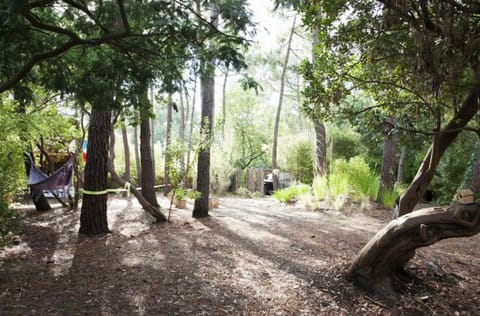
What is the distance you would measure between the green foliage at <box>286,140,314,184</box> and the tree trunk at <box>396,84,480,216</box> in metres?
7.01

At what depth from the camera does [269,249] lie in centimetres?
330

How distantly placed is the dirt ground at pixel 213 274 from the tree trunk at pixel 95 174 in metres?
0.20

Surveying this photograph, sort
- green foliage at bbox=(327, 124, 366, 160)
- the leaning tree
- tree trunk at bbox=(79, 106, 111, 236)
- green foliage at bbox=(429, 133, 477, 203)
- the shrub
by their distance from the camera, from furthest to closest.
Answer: green foliage at bbox=(327, 124, 366, 160) < green foliage at bbox=(429, 133, 477, 203) < the shrub < tree trunk at bbox=(79, 106, 111, 236) < the leaning tree

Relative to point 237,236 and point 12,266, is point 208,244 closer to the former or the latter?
point 237,236

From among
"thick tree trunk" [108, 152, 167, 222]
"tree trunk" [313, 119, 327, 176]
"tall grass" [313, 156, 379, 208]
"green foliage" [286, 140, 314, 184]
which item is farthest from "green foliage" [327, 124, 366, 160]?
"thick tree trunk" [108, 152, 167, 222]

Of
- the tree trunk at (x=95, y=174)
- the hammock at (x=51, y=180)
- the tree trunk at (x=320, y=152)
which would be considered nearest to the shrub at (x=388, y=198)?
the tree trunk at (x=320, y=152)

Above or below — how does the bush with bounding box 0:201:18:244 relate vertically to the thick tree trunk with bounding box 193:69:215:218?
below

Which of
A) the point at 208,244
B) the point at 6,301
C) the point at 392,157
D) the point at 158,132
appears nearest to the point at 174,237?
the point at 208,244

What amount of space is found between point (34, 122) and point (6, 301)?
2.51m

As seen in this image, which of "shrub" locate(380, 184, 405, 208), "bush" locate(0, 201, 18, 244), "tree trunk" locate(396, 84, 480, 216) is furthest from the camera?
"shrub" locate(380, 184, 405, 208)

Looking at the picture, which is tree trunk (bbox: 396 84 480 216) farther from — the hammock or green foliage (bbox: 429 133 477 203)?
green foliage (bbox: 429 133 477 203)

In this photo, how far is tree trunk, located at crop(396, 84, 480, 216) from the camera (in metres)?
2.20

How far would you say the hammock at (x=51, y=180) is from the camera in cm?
483

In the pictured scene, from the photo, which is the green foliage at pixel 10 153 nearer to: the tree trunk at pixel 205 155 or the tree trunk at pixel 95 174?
the tree trunk at pixel 95 174
